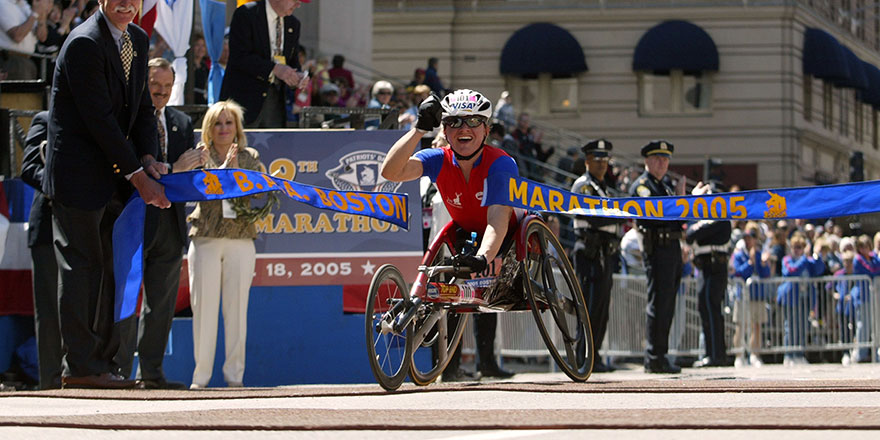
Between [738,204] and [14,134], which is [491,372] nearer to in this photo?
[738,204]

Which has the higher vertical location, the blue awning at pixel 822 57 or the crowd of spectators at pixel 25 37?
the blue awning at pixel 822 57

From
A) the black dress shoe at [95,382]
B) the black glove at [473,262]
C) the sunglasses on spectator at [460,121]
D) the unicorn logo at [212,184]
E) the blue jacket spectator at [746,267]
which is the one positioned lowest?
the black dress shoe at [95,382]

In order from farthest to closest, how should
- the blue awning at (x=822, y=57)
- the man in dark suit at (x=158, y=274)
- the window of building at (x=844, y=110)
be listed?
the window of building at (x=844, y=110) < the blue awning at (x=822, y=57) < the man in dark suit at (x=158, y=274)

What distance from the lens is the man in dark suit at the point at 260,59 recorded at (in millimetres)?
11695

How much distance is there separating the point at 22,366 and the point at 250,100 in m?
2.82

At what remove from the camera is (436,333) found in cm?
870

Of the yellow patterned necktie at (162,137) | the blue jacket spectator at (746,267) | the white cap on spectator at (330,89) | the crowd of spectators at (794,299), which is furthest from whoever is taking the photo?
the blue jacket spectator at (746,267)

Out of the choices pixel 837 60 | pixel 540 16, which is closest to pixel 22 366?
pixel 540 16

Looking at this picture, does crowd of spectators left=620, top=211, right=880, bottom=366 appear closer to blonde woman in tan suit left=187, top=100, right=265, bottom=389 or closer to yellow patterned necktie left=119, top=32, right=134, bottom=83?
blonde woman in tan suit left=187, top=100, right=265, bottom=389

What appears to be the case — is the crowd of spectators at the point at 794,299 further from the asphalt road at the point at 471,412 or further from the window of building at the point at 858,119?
the window of building at the point at 858,119

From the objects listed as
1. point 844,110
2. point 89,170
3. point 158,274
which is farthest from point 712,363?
point 844,110

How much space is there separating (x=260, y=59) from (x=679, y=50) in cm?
3156

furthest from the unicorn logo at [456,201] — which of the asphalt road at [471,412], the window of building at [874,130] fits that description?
the window of building at [874,130]

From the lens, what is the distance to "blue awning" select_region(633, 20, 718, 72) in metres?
41.9
